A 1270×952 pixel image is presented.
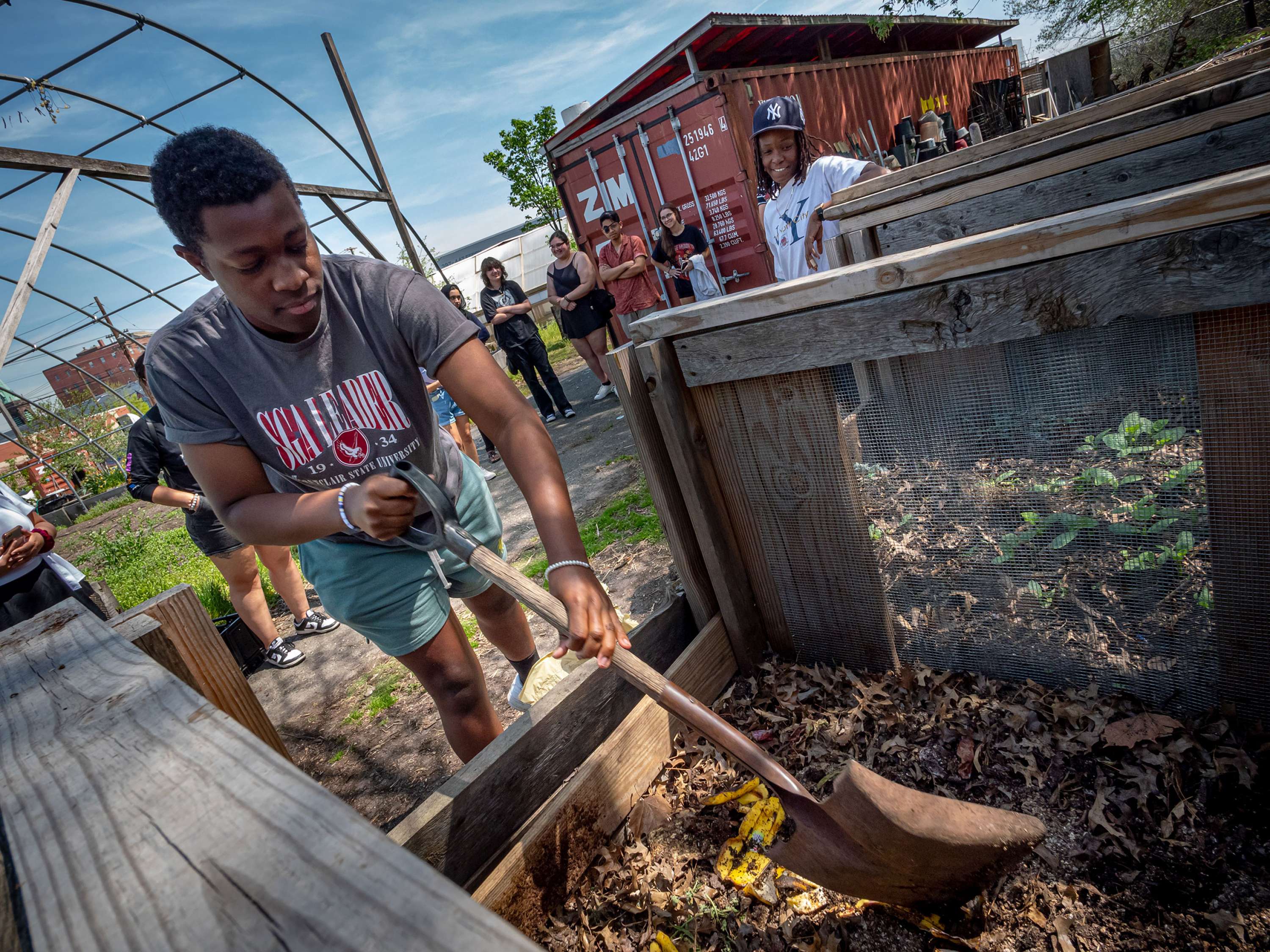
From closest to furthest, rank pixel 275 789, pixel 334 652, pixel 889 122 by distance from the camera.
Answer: pixel 275 789
pixel 334 652
pixel 889 122

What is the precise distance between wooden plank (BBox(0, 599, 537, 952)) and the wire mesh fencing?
164 centimetres

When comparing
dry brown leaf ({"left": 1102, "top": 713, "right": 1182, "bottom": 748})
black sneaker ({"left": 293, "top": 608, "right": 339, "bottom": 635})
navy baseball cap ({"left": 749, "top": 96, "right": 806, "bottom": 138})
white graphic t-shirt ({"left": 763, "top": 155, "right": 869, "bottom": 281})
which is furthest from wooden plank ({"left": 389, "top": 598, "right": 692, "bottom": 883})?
black sneaker ({"left": 293, "top": 608, "right": 339, "bottom": 635})

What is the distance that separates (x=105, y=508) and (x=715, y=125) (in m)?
15.6

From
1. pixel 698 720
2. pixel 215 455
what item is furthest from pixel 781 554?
pixel 215 455

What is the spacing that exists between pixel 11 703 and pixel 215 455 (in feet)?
2.67

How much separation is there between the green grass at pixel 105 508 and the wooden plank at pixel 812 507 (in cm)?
1672

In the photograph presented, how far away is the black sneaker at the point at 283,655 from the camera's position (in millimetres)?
4566

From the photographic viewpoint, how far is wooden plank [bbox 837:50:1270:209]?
2359 mm

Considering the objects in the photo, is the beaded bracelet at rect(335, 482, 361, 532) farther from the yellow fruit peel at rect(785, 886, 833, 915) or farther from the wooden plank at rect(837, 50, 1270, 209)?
the wooden plank at rect(837, 50, 1270, 209)

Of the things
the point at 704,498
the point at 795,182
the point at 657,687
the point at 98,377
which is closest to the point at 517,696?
the point at 704,498

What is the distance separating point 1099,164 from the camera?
8.46 feet

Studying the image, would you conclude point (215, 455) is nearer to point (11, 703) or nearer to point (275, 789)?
point (11, 703)

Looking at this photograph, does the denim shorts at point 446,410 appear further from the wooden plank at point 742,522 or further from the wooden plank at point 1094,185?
the wooden plank at point 742,522

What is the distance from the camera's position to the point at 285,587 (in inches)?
188
